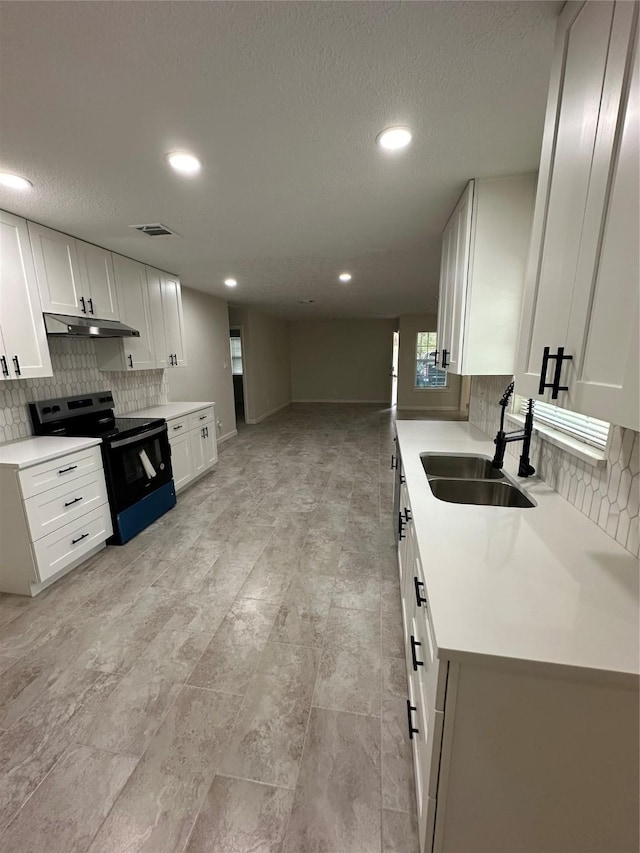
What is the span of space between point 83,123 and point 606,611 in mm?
2441

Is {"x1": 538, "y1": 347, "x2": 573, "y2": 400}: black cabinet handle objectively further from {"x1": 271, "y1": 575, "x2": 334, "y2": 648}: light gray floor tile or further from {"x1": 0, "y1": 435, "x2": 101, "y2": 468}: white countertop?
{"x1": 0, "y1": 435, "x2": 101, "y2": 468}: white countertop

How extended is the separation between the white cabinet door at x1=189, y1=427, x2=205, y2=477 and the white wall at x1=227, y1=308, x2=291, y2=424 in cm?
305

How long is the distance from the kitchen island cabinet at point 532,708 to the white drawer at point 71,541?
2444 mm

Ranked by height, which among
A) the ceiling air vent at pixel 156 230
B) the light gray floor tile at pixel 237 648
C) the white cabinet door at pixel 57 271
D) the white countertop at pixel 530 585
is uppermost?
the ceiling air vent at pixel 156 230

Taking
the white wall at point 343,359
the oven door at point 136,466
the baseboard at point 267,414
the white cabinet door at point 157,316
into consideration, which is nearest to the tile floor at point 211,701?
the oven door at point 136,466

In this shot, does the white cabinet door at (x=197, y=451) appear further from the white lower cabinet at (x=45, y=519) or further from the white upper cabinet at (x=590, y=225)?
the white upper cabinet at (x=590, y=225)

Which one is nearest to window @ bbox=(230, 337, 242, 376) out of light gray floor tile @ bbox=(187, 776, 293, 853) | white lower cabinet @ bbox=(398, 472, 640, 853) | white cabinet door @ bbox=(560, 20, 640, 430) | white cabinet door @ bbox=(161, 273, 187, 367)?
white cabinet door @ bbox=(161, 273, 187, 367)

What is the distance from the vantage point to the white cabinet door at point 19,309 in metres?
2.20

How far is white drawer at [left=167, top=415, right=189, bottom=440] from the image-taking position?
3.52m

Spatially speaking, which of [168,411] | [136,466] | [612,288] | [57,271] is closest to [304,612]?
[136,466]

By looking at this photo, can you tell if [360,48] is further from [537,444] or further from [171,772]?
[171,772]

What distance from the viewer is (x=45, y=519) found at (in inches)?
87.0

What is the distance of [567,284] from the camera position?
2.98 feet

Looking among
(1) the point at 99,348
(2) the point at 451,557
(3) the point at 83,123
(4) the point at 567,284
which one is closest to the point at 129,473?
(1) the point at 99,348
